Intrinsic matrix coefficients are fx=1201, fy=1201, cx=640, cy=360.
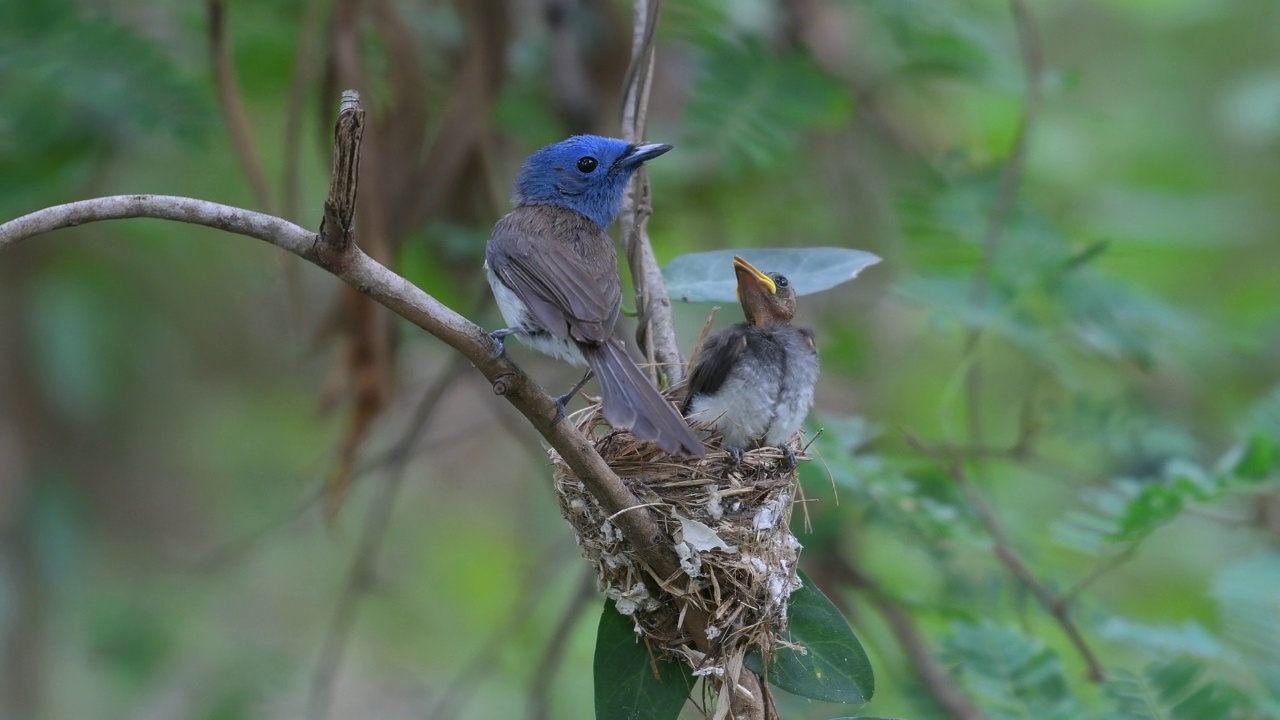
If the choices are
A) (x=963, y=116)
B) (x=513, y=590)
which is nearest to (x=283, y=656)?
(x=513, y=590)

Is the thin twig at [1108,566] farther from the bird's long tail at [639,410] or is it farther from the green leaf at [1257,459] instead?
the bird's long tail at [639,410]

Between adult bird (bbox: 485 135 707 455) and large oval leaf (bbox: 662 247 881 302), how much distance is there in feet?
0.57

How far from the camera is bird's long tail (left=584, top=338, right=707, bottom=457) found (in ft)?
7.91

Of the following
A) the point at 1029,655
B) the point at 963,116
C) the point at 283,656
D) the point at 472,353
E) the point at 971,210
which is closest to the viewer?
the point at 472,353

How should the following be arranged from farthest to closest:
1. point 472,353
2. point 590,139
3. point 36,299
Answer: point 36,299, point 590,139, point 472,353

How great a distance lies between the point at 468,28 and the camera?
450 centimetres

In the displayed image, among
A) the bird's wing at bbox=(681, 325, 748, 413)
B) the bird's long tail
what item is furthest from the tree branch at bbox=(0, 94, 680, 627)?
the bird's wing at bbox=(681, 325, 748, 413)

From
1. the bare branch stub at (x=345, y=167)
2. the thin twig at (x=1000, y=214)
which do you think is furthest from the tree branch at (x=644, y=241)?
the thin twig at (x=1000, y=214)

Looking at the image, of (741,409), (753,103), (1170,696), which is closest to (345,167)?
(741,409)

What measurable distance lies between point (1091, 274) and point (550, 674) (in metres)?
2.47

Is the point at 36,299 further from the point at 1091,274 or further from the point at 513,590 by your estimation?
the point at 1091,274

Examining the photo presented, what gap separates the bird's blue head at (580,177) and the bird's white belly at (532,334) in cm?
65

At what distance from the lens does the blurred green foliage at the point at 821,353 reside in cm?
396

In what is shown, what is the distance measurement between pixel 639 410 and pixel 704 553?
13.9 inches
